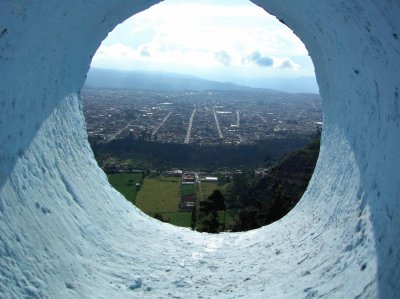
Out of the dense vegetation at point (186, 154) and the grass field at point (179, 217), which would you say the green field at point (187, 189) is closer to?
the grass field at point (179, 217)

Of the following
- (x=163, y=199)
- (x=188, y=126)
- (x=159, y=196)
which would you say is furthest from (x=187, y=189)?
(x=188, y=126)

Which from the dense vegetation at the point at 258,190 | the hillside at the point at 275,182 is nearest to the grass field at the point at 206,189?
the dense vegetation at the point at 258,190

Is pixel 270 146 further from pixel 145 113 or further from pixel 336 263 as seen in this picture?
pixel 336 263

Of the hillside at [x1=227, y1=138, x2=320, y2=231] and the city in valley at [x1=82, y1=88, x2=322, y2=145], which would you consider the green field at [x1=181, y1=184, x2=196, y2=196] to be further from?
the city in valley at [x1=82, y1=88, x2=322, y2=145]

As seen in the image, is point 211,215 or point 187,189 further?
point 187,189

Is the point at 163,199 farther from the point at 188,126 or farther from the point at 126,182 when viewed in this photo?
the point at 188,126

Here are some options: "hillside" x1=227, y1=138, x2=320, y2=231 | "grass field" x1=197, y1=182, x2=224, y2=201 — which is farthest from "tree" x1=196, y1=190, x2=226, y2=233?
"grass field" x1=197, y1=182, x2=224, y2=201
